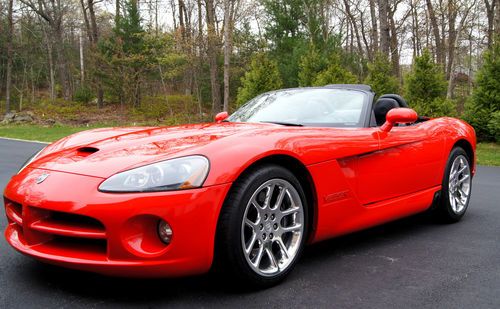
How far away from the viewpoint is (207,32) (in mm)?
22719

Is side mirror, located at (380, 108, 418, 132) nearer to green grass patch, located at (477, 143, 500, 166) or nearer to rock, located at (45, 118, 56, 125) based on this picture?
green grass patch, located at (477, 143, 500, 166)

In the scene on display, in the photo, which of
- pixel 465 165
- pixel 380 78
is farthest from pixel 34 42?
pixel 465 165

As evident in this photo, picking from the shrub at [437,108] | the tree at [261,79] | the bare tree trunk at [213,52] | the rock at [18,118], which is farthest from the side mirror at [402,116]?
the rock at [18,118]

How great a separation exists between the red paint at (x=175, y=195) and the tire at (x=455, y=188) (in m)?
0.71

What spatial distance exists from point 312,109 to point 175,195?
1.80 m

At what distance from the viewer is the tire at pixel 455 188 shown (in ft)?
13.5

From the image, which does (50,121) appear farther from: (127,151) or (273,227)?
(273,227)

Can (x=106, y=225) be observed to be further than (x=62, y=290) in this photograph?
No

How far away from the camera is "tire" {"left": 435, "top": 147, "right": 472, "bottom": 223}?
4.12 metres

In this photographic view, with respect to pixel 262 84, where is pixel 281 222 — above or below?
below

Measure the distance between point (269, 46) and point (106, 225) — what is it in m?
23.3

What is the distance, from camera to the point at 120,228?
224 centimetres

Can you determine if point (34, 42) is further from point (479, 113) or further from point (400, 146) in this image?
point (400, 146)

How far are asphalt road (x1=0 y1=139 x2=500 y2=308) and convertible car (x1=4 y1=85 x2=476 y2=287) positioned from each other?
6.7 inches
